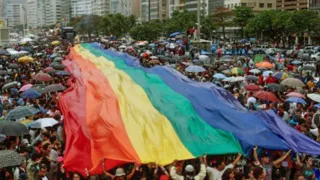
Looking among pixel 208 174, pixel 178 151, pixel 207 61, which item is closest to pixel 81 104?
pixel 178 151

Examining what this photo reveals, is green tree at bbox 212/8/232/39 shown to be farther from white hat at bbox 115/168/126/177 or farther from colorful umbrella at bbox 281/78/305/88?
white hat at bbox 115/168/126/177

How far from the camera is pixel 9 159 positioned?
9.86 meters

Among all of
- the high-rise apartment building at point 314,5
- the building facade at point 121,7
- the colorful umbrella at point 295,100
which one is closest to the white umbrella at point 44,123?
the colorful umbrella at point 295,100

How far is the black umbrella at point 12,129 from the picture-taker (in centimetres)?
1226

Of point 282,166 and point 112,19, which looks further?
point 112,19

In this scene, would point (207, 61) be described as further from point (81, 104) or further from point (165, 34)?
point (165, 34)

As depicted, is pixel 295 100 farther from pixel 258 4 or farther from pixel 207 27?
pixel 258 4

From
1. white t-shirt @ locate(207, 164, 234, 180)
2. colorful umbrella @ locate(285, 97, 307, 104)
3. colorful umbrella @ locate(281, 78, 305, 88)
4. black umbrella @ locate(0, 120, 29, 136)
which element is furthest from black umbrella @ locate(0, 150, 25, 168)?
colorful umbrella @ locate(281, 78, 305, 88)

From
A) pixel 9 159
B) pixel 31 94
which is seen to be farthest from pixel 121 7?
pixel 9 159

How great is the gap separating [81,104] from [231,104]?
14.1 feet

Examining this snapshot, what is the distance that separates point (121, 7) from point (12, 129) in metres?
152

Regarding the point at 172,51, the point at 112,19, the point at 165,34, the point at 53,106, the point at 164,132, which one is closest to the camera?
the point at 164,132

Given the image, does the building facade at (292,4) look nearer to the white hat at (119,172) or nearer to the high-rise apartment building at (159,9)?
the high-rise apartment building at (159,9)

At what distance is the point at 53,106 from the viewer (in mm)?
16438
